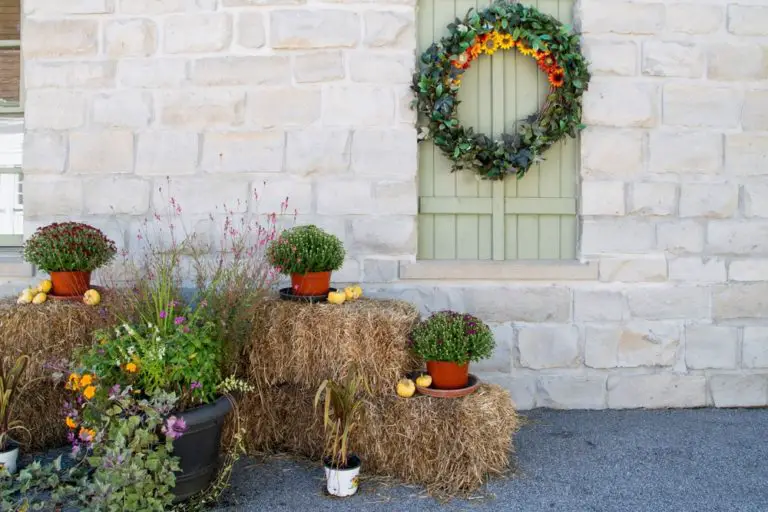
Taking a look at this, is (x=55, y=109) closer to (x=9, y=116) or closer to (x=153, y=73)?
(x=9, y=116)

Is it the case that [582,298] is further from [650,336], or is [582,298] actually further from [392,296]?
[392,296]

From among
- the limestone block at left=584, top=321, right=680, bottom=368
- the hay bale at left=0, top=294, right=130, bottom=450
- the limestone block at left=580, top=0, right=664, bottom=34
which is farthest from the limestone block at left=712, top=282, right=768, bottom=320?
the hay bale at left=0, top=294, right=130, bottom=450

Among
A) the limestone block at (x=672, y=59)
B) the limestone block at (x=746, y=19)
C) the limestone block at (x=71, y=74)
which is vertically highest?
the limestone block at (x=746, y=19)

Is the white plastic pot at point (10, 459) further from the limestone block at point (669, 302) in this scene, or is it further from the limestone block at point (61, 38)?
the limestone block at point (669, 302)

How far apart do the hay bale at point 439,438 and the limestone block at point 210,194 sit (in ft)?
4.89

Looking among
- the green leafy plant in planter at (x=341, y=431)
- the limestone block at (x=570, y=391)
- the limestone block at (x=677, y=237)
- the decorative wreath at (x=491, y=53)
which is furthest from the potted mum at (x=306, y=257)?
the limestone block at (x=677, y=237)

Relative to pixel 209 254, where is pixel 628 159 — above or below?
above

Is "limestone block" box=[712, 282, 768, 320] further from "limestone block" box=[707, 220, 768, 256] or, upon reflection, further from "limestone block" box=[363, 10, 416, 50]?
"limestone block" box=[363, 10, 416, 50]

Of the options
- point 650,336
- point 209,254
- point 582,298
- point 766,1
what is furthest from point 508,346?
point 766,1

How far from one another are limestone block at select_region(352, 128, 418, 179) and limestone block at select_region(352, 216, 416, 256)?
27 centimetres

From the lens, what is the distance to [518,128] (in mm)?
4164

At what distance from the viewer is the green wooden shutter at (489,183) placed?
13.8 feet

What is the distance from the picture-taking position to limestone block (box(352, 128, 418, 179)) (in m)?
4.07

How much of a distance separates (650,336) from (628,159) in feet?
3.63
